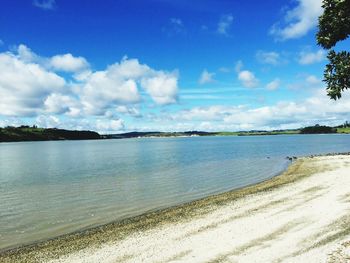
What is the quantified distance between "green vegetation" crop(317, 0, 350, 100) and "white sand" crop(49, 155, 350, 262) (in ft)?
25.5

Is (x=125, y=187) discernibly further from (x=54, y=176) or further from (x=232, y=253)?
(x=232, y=253)

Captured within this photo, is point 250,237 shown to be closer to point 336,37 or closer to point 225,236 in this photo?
point 225,236

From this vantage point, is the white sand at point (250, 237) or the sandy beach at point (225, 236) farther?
the sandy beach at point (225, 236)

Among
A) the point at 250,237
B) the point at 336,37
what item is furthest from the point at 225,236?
the point at 336,37

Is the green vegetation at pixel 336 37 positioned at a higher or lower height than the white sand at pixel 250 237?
higher

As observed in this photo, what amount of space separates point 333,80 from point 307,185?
70.9 ft

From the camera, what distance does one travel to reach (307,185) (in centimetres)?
3728

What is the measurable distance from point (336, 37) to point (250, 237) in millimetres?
11836

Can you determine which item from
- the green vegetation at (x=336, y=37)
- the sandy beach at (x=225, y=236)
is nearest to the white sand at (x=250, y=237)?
the sandy beach at (x=225, y=236)

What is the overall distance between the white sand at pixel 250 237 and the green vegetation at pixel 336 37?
7.77 metres

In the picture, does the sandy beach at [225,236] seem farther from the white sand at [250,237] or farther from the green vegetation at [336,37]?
the green vegetation at [336,37]

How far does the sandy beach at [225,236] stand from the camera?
1750 cm

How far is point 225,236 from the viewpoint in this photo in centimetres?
2069

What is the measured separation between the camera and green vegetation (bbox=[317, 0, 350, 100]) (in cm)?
1736
